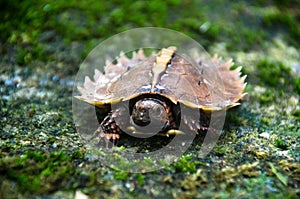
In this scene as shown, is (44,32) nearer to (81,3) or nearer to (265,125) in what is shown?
(81,3)

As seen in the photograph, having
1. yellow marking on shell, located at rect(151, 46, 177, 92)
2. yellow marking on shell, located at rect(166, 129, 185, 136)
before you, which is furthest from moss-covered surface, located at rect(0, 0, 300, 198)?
yellow marking on shell, located at rect(151, 46, 177, 92)

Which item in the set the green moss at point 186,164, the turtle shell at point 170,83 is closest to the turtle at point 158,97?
the turtle shell at point 170,83

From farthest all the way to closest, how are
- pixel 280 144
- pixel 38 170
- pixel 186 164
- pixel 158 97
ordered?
pixel 280 144
pixel 158 97
pixel 186 164
pixel 38 170

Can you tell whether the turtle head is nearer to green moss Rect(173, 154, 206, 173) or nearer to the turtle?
the turtle

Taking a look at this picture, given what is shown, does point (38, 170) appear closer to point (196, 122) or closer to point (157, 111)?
point (157, 111)

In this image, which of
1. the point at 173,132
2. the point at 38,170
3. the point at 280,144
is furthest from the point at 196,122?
the point at 38,170

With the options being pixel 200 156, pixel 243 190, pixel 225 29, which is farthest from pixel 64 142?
pixel 225 29
